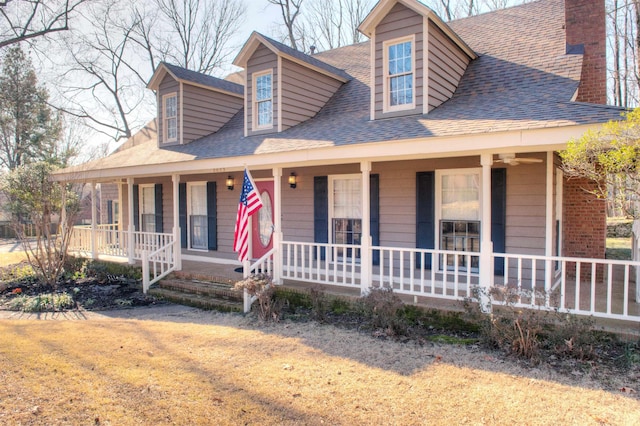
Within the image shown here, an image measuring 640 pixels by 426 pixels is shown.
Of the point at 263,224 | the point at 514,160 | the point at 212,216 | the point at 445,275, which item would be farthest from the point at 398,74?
the point at 212,216

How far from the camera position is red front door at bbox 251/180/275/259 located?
1011 centimetres

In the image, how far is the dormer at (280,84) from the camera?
31.8 ft

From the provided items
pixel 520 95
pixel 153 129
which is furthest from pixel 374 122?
pixel 153 129

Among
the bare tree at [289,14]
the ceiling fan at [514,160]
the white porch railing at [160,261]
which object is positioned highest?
the bare tree at [289,14]

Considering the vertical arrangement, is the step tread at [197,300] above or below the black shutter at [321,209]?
below

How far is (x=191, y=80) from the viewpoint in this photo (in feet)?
38.7

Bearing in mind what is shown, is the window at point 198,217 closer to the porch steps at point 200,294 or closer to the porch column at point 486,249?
the porch steps at point 200,294

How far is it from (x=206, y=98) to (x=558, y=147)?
31.4 ft

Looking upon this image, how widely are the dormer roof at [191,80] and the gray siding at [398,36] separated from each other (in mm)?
5800

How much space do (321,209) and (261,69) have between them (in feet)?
12.2

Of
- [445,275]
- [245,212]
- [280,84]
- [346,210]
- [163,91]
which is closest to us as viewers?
[445,275]

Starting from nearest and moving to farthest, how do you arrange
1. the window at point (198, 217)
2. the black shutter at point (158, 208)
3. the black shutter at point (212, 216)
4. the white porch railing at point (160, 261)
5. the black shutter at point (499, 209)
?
the black shutter at point (499, 209) → the white porch railing at point (160, 261) → the black shutter at point (212, 216) → the window at point (198, 217) → the black shutter at point (158, 208)

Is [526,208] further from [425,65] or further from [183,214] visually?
[183,214]

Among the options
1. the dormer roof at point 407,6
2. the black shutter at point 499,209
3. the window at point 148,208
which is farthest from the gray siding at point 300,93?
the window at point 148,208
